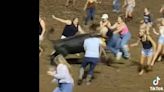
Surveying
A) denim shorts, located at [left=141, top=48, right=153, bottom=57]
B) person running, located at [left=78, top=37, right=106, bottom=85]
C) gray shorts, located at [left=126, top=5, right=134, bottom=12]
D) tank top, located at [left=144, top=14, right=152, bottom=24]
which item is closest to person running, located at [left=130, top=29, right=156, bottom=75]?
denim shorts, located at [left=141, top=48, right=153, bottom=57]

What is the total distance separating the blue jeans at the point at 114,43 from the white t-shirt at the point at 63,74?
0.50 m

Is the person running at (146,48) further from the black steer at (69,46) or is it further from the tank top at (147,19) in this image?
the black steer at (69,46)

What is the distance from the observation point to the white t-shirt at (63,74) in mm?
A: 4047

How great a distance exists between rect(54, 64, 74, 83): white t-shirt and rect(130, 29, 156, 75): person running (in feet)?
2.29

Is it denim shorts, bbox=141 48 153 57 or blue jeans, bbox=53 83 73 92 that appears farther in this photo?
denim shorts, bbox=141 48 153 57

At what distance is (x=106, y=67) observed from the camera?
164 inches

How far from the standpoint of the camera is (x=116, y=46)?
420 cm

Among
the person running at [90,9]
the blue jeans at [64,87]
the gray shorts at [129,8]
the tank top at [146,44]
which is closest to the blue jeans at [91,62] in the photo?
the blue jeans at [64,87]

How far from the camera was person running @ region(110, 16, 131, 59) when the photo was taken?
418 centimetres

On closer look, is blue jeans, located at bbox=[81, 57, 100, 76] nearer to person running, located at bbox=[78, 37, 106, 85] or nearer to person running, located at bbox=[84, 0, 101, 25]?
person running, located at bbox=[78, 37, 106, 85]
